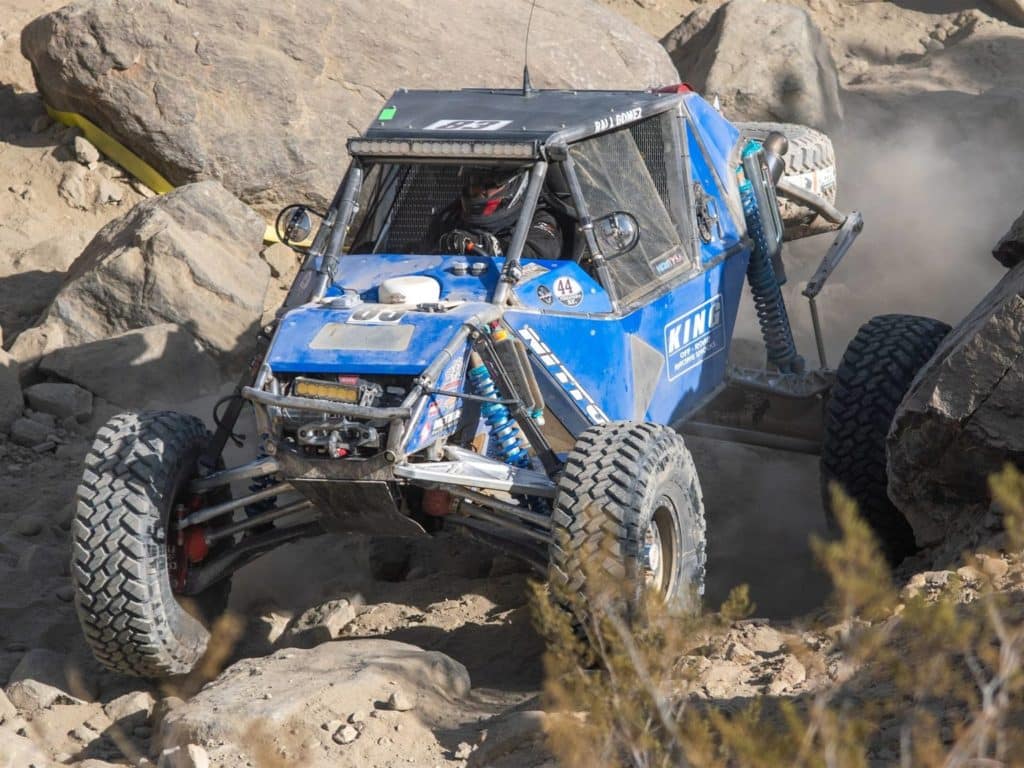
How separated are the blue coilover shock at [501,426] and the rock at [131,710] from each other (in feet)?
5.43

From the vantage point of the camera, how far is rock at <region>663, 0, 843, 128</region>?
13.3 m

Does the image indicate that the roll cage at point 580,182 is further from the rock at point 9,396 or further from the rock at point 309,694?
the rock at point 9,396

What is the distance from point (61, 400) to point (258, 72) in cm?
338

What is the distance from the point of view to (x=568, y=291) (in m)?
6.36

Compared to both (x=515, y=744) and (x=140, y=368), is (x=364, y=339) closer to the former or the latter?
(x=515, y=744)

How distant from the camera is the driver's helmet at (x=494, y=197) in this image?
6.61 m

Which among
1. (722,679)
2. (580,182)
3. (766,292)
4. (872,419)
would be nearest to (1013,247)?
(872,419)

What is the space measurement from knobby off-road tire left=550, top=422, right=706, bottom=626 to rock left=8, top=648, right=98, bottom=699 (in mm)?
2054

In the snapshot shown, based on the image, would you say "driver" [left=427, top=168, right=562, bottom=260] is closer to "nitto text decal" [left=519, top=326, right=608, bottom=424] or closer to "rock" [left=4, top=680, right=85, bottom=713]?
"nitto text decal" [left=519, top=326, right=608, bottom=424]

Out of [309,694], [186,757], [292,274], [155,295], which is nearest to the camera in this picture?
[186,757]

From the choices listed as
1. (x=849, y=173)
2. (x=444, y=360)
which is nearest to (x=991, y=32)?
(x=849, y=173)

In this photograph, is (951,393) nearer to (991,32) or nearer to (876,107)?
(876,107)

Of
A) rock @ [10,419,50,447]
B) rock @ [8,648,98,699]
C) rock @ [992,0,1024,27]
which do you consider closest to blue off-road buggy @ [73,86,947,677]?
rock @ [8,648,98,699]

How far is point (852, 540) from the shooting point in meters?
3.69
